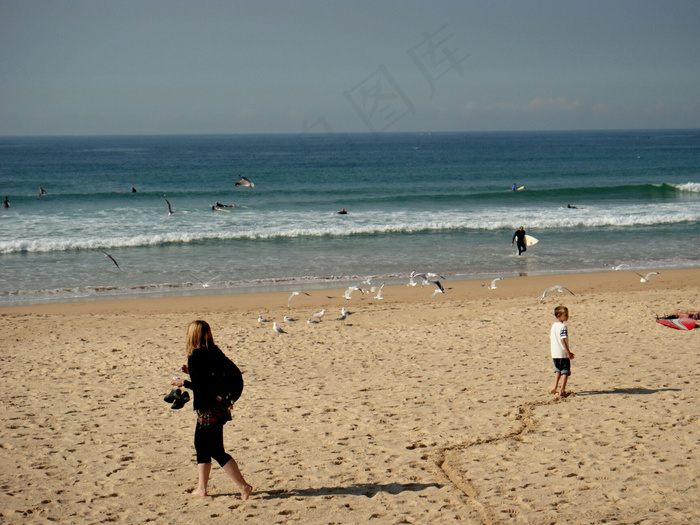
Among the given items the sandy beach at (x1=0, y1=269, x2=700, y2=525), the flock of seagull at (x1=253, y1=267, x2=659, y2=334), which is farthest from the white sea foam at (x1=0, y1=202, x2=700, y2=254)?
the sandy beach at (x1=0, y1=269, x2=700, y2=525)

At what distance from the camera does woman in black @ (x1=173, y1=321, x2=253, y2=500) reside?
433 cm

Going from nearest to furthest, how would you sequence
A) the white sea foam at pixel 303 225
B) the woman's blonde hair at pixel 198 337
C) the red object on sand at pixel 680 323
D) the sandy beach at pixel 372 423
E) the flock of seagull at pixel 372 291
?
the woman's blonde hair at pixel 198 337
the sandy beach at pixel 372 423
the red object on sand at pixel 680 323
the flock of seagull at pixel 372 291
the white sea foam at pixel 303 225

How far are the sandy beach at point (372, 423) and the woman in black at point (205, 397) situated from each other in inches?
16.8

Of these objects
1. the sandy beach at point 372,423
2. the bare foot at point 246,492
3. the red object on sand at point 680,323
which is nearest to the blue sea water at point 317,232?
the sandy beach at point 372,423

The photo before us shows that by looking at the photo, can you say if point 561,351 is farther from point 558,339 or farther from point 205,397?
point 205,397

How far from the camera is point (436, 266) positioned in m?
18.4

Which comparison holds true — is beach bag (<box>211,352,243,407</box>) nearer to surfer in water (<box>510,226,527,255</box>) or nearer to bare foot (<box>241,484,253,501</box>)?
bare foot (<box>241,484,253,501</box>)

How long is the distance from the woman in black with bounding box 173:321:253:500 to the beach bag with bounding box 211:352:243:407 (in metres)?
0.03

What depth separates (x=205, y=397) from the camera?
4395 millimetres

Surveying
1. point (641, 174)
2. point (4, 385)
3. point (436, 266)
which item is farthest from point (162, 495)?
point (641, 174)

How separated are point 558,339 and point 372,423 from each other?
7.59 feet

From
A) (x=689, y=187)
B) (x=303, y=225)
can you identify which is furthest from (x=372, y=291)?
(x=689, y=187)

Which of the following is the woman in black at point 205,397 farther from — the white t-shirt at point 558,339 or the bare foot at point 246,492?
the white t-shirt at point 558,339

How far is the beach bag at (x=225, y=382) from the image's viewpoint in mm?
4379
